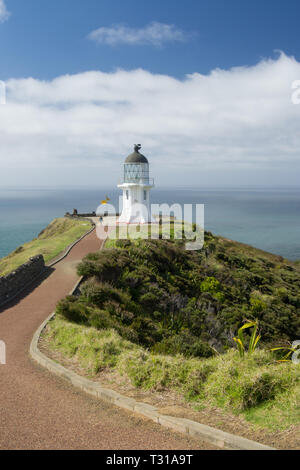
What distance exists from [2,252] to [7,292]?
4504cm

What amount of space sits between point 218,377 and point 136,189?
92.9 feet

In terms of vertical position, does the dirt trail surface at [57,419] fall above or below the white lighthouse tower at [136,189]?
below

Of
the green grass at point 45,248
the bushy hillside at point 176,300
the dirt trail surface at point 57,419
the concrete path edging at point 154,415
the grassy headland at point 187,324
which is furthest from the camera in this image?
the green grass at point 45,248

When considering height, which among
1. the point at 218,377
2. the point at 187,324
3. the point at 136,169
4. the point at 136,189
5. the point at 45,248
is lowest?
the point at 187,324

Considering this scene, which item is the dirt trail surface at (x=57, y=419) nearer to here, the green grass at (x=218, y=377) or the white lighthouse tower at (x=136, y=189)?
the green grass at (x=218, y=377)

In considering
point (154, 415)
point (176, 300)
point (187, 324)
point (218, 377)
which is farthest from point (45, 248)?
point (154, 415)

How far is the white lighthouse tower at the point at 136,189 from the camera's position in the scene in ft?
110

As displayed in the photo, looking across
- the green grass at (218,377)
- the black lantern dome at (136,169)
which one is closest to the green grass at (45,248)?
the black lantern dome at (136,169)

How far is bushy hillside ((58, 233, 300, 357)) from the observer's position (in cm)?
1122

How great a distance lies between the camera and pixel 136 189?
33.6 m

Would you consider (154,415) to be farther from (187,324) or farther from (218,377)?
(187,324)

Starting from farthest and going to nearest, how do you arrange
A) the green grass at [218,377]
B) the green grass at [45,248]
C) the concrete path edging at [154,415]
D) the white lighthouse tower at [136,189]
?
1. the white lighthouse tower at [136,189]
2. the green grass at [45,248]
3. the green grass at [218,377]
4. the concrete path edging at [154,415]

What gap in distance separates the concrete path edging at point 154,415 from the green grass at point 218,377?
47 centimetres
